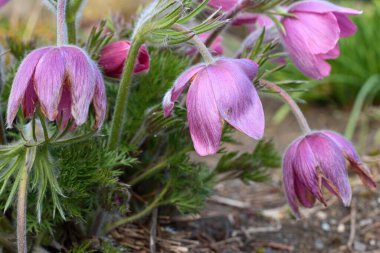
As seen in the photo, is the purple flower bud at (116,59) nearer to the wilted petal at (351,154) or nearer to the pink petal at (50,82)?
the pink petal at (50,82)

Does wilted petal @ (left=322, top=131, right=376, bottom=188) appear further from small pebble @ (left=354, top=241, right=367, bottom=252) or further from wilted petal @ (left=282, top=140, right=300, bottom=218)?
small pebble @ (left=354, top=241, right=367, bottom=252)

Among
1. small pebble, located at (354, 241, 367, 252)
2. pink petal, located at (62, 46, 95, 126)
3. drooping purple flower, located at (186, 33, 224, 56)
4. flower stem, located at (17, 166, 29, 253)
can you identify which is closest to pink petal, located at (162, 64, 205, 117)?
pink petal, located at (62, 46, 95, 126)

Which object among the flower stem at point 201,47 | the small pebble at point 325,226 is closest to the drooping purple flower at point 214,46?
the flower stem at point 201,47

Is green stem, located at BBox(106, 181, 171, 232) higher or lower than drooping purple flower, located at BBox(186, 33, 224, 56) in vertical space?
lower

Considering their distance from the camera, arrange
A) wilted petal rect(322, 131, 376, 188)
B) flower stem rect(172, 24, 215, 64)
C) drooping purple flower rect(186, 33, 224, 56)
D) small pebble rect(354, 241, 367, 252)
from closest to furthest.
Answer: flower stem rect(172, 24, 215, 64) < wilted petal rect(322, 131, 376, 188) < drooping purple flower rect(186, 33, 224, 56) < small pebble rect(354, 241, 367, 252)

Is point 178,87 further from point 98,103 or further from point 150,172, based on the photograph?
point 150,172

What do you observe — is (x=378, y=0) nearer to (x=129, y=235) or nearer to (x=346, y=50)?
(x=346, y=50)
